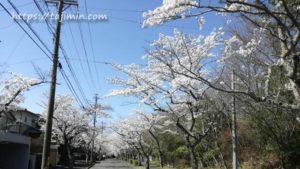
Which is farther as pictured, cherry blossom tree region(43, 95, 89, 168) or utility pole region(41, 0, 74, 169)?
cherry blossom tree region(43, 95, 89, 168)

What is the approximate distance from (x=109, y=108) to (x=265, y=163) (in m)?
37.1

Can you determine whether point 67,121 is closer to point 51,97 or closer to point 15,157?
point 15,157

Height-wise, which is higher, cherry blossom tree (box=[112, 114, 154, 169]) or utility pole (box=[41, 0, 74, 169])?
cherry blossom tree (box=[112, 114, 154, 169])

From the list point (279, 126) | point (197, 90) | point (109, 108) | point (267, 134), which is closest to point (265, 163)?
point (267, 134)

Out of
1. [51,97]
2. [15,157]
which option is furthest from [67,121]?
[51,97]

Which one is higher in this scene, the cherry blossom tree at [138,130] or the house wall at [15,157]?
the cherry blossom tree at [138,130]

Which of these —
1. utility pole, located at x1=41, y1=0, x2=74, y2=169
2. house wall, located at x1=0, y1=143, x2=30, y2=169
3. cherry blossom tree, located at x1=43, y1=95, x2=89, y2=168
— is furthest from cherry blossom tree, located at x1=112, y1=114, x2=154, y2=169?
utility pole, located at x1=41, y1=0, x2=74, y2=169

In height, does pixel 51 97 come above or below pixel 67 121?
below

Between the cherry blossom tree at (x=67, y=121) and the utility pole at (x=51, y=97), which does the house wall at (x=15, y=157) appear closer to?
the cherry blossom tree at (x=67, y=121)

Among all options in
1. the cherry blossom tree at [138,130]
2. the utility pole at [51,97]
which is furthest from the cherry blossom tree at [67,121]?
the utility pole at [51,97]

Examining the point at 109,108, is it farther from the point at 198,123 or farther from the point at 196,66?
the point at 196,66

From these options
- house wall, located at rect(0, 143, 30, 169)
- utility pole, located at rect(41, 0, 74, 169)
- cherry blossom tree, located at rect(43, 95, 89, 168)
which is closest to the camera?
utility pole, located at rect(41, 0, 74, 169)

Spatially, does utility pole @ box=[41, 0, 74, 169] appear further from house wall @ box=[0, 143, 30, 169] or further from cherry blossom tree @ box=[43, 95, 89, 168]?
cherry blossom tree @ box=[43, 95, 89, 168]

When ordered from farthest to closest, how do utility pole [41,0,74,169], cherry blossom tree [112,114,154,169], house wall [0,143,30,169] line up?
cherry blossom tree [112,114,154,169] → house wall [0,143,30,169] → utility pole [41,0,74,169]
